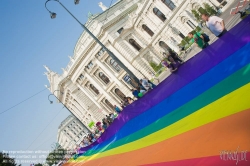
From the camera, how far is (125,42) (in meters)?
39.1

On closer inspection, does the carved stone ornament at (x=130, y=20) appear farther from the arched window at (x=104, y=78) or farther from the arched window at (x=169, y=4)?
the arched window at (x=104, y=78)

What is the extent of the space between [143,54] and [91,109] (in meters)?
19.2

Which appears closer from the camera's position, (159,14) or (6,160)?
(6,160)

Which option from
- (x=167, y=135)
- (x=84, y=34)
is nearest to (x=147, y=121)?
(x=167, y=135)

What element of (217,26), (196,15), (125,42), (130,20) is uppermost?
(130,20)

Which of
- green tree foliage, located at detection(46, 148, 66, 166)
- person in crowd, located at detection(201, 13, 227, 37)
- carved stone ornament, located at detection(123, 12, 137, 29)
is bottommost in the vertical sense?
person in crowd, located at detection(201, 13, 227, 37)

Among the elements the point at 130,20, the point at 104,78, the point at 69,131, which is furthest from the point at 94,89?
the point at 69,131

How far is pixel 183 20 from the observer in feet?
111

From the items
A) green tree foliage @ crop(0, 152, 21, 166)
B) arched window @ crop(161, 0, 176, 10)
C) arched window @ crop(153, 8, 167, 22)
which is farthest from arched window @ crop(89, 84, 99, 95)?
arched window @ crop(161, 0, 176, 10)

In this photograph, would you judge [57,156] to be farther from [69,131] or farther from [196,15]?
[69,131]

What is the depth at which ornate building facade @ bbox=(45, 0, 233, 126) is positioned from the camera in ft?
114

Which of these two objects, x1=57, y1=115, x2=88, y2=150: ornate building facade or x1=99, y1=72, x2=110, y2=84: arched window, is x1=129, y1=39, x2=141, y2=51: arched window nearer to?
x1=99, y1=72, x2=110, y2=84: arched window

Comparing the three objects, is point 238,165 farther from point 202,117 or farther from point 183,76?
point 183,76

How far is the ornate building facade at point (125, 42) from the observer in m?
34.6
